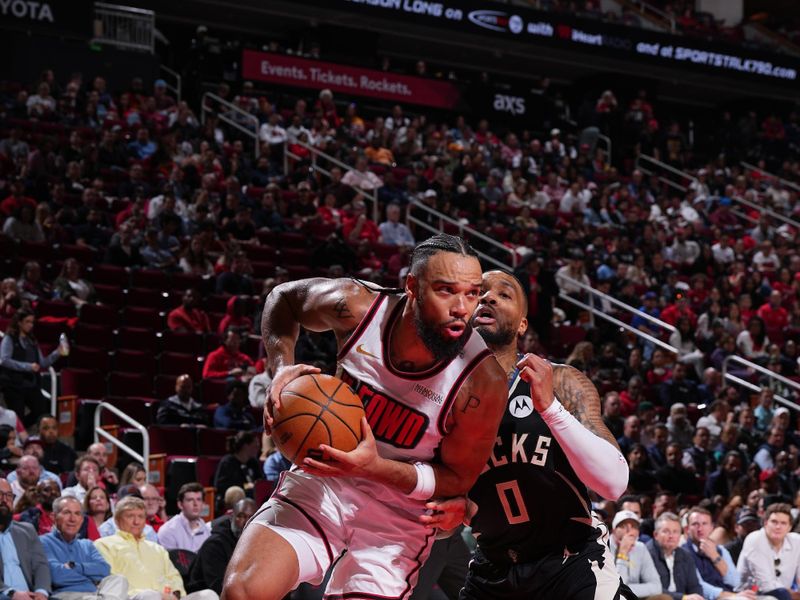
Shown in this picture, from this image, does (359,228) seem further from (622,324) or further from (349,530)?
(349,530)

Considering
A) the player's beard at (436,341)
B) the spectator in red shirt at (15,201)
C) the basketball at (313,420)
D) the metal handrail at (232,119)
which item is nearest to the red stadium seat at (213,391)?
the spectator in red shirt at (15,201)

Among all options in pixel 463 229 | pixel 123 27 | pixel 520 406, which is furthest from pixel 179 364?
pixel 123 27

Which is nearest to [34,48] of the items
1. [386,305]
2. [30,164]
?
[30,164]

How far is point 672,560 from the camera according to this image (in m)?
9.99

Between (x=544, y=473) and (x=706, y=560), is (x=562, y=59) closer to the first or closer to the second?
(x=706, y=560)

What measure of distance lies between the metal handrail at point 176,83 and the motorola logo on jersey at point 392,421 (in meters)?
17.3

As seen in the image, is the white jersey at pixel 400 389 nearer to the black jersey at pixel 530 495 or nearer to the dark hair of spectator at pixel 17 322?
the black jersey at pixel 530 495

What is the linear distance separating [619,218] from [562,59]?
7306 mm

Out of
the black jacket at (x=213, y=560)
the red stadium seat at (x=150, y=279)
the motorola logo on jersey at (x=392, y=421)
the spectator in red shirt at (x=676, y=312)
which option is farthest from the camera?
the spectator in red shirt at (x=676, y=312)

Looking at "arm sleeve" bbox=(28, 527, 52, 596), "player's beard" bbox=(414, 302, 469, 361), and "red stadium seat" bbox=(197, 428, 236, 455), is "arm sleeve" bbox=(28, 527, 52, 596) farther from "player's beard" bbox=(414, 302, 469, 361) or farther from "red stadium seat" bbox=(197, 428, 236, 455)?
"player's beard" bbox=(414, 302, 469, 361)

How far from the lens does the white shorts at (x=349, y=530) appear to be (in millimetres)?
4305

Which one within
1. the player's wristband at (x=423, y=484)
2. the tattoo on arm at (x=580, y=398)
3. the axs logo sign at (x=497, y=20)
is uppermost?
the axs logo sign at (x=497, y=20)

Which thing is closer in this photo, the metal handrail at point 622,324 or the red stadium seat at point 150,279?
the red stadium seat at point 150,279

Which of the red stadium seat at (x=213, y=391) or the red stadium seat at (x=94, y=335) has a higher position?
the red stadium seat at (x=94, y=335)
